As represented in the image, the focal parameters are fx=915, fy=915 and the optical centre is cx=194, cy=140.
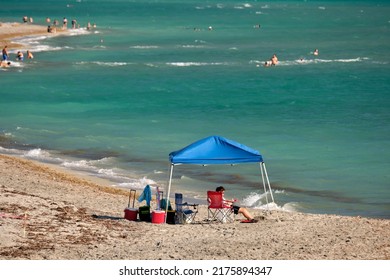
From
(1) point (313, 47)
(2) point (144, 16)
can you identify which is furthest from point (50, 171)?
(2) point (144, 16)

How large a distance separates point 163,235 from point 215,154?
278 centimetres

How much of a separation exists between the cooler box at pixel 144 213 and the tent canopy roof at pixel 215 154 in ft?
4.46

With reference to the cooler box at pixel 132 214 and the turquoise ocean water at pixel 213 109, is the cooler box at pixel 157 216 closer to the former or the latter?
the cooler box at pixel 132 214

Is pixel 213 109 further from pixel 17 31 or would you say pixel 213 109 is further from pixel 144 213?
pixel 17 31

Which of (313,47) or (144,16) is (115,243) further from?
(144,16)

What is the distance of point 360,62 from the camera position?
75250 mm

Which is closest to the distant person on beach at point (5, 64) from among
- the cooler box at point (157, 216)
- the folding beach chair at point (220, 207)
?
the cooler box at point (157, 216)

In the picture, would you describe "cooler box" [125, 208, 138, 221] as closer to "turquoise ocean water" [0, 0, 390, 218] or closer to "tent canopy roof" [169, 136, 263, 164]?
"tent canopy roof" [169, 136, 263, 164]

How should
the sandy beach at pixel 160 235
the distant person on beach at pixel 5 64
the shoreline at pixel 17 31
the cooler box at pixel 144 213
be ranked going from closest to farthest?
the sandy beach at pixel 160 235 → the cooler box at pixel 144 213 → the distant person on beach at pixel 5 64 → the shoreline at pixel 17 31

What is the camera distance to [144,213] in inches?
890

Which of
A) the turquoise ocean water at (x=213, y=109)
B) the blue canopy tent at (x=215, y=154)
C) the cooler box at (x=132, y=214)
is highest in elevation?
the blue canopy tent at (x=215, y=154)

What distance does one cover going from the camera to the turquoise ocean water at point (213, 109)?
33125mm
